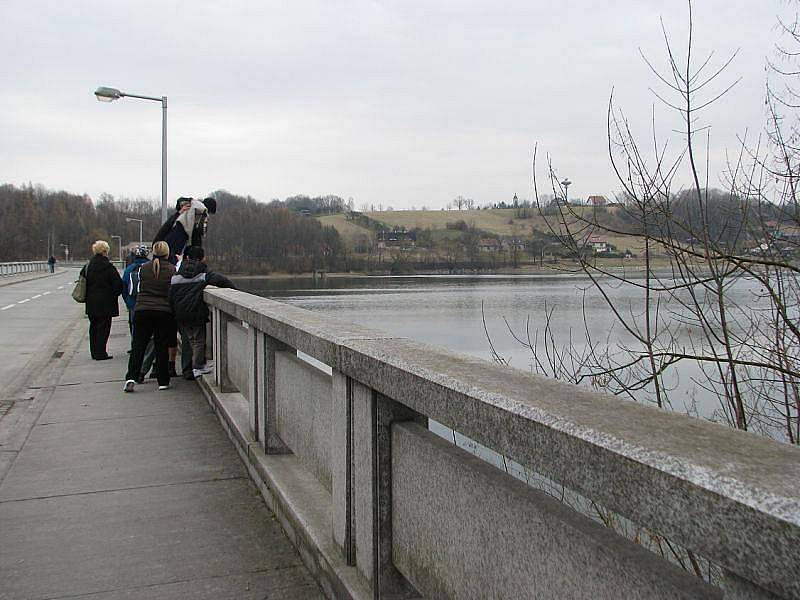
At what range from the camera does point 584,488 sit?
1.62 metres

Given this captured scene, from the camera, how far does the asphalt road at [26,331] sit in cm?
1172

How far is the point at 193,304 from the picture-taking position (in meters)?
8.72

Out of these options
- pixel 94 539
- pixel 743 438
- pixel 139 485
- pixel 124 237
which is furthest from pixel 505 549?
pixel 124 237

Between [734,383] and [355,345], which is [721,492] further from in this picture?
[734,383]

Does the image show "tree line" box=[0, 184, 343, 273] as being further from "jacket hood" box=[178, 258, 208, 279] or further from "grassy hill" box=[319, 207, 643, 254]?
"jacket hood" box=[178, 258, 208, 279]

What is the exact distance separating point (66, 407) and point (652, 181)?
592 cm

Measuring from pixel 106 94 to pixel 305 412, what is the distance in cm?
2009

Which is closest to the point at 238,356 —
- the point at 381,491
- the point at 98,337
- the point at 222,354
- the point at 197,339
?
the point at 222,354

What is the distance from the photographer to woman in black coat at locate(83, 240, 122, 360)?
12.0 metres

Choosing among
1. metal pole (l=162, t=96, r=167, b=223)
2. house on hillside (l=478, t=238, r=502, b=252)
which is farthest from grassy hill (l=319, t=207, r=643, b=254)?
metal pole (l=162, t=96, r=167, b=223)

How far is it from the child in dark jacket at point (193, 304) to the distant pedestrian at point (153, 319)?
0.26 metres

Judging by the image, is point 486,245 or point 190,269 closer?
point 190,269

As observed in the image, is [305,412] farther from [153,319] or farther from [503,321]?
[503,321]

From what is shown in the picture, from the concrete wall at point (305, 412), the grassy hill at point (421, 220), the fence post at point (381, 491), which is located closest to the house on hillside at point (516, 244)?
the concrete wall at point (305, 412)
